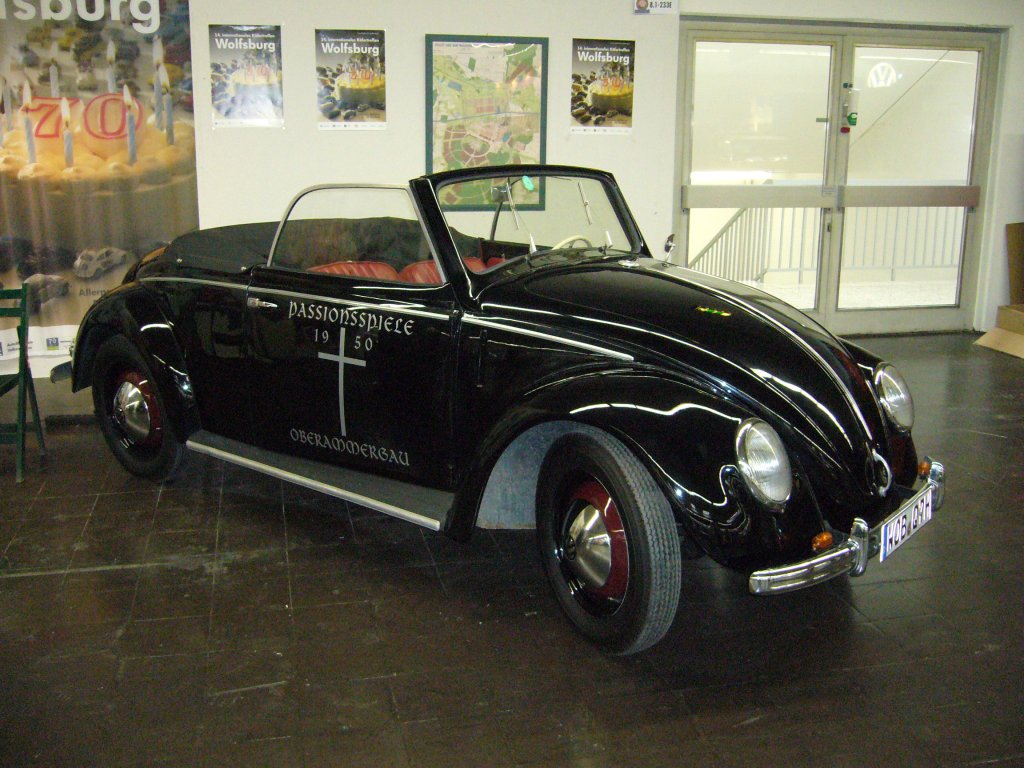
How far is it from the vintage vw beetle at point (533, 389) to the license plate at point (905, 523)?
12mm

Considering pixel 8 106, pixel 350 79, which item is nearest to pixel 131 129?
pixel 8 106

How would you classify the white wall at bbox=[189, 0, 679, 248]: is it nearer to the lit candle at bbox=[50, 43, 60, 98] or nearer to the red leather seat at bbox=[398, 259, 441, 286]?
the lit candle at bbox=[50, 43, 60, 98]

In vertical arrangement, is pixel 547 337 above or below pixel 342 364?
above

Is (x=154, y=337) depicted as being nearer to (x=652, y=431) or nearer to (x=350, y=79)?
(x=652, y=431)

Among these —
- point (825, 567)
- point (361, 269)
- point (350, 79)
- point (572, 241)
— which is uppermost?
point (350, 79)

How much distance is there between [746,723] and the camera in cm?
249

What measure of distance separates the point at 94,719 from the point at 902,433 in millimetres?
2507

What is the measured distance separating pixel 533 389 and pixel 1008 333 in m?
5.65

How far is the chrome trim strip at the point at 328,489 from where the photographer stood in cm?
320

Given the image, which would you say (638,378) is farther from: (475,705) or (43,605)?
(43,605)

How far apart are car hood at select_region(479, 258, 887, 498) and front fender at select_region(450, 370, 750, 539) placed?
130 millimetres

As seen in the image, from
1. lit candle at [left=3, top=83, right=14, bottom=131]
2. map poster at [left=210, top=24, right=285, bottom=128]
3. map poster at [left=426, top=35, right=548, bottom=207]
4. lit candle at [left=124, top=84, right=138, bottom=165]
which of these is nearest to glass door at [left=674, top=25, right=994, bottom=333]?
map poster at [left=426, top=35, right=548, bottom=207]

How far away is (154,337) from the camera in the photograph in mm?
4145

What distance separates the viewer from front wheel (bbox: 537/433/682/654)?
2.62 m
